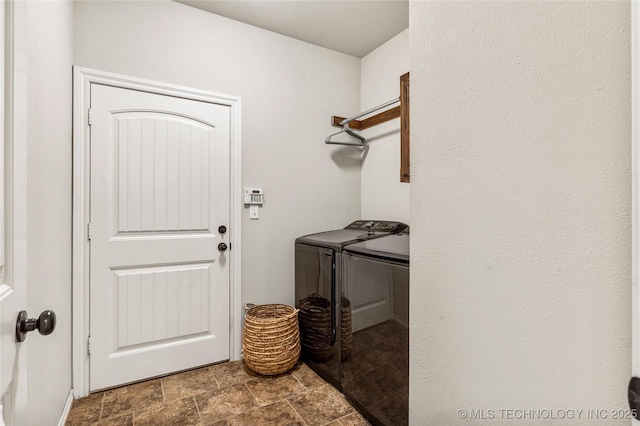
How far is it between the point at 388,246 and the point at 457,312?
2.97 feet

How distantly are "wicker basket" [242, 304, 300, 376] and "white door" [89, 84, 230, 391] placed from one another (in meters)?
0.34

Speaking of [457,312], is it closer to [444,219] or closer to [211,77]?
[444,219]

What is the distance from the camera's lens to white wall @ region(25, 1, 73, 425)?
1151 millimetres

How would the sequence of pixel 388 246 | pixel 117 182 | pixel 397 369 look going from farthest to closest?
pixel 117 182 < pixel 388 246 < pixel 397 369

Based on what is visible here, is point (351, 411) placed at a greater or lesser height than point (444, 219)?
lesser

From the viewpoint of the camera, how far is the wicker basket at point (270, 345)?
6.88ft

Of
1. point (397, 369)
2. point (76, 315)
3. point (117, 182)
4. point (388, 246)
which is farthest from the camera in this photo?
point (117, 182)

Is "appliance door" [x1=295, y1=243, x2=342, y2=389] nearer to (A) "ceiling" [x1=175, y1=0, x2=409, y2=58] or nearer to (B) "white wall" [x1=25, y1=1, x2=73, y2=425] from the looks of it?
(B) "white wall" [x1=25, y1=1, x2=73, y2=425]

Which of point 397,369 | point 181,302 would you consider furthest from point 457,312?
point 181,302

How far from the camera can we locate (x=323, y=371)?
2.14m

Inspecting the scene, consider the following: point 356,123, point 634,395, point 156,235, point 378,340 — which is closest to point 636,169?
point 634,395

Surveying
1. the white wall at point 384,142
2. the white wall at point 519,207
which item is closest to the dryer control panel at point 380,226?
the white wall at point 384,142

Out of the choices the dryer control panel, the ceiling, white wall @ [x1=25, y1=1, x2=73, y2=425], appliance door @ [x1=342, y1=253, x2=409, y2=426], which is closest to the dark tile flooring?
appliance door @ [x1=342, y1=253, x2=409, y2=426]

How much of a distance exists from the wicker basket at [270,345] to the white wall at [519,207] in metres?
1.26
